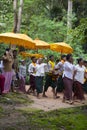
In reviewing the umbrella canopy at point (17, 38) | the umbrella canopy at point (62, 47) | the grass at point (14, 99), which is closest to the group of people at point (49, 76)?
the grass at point (14, 99)

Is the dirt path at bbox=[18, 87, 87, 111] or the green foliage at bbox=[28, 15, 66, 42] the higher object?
the green foliage at bbox=[28, 15, 66, 42]

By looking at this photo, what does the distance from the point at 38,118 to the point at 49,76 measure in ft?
15.2

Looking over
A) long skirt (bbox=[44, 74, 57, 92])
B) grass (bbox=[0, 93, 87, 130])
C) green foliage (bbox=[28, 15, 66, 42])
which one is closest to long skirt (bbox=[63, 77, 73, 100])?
grass (bbox=[0, 93, 87, 130])

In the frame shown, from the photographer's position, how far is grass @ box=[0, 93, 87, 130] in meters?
8.22

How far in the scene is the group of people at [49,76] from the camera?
39.1 feet

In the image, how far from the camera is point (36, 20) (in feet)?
74.7

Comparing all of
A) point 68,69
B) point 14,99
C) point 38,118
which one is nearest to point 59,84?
point 68,69

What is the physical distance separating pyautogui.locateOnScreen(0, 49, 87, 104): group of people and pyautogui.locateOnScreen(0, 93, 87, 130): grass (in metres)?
1.16

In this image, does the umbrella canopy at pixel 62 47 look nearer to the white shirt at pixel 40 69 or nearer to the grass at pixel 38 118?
the white shirt at pixel 40 69

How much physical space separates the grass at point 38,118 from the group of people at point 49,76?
3.81 feet

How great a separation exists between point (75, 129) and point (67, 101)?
4.03 metres

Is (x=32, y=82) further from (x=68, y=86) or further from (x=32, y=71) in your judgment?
(x=68, y=86)

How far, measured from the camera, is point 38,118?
9000mm

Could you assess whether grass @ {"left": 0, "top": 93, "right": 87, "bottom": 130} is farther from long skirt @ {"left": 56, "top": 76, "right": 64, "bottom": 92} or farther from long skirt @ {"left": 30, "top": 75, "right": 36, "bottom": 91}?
long skirt @ {"left": 56, "top": 76, "right": 64, "bottom": 92}
